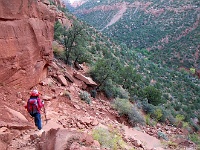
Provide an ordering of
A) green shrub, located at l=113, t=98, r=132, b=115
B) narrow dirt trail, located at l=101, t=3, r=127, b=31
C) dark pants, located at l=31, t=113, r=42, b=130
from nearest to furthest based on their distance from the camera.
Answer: dark pants, located at l=31, t=113, r=42, b=130 → green shrub, located at l=113, t=98, r=132, b=115 → narrow dirt trail, located at l=101, t=3, r=127, b=31

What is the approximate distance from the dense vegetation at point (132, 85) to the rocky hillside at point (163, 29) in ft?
46.5

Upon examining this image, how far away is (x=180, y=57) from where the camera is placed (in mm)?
49719

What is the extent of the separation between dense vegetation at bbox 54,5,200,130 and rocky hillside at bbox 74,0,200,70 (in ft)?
46.5

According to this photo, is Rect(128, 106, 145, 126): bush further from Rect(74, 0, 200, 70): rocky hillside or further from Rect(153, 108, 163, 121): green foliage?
Rect(74, 0, 200, 70): rocky hillside

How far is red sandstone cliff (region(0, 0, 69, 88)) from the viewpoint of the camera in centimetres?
801

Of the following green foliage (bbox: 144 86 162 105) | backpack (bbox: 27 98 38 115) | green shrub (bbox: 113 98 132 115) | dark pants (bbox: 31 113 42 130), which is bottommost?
green foliage (bbox: 144 86 162 105)

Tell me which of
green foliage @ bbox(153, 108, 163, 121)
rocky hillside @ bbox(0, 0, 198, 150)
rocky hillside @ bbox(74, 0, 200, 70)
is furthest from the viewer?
rocky hillside @ bbox(74, 0, 200, 70)

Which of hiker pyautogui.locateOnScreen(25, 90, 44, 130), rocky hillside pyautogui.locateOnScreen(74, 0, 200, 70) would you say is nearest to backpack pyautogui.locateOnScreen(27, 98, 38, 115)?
hiker pyautogui.locateOnScreen(25, 90, 44, 130)

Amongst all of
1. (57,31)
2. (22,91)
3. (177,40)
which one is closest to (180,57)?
(177,40)

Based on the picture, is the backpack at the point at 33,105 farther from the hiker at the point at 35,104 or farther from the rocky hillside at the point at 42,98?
the rocky hillside at the point at 42,98

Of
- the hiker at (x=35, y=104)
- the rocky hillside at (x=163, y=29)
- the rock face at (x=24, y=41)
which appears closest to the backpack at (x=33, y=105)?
the hiker at (x=35, y=104)

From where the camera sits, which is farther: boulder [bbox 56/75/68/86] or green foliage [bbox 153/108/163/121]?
green foliage [bbox 153/108/163/121]

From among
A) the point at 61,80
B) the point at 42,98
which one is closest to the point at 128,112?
the point at 61,80

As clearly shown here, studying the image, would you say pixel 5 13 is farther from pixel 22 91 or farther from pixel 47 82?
pixel 47 82
